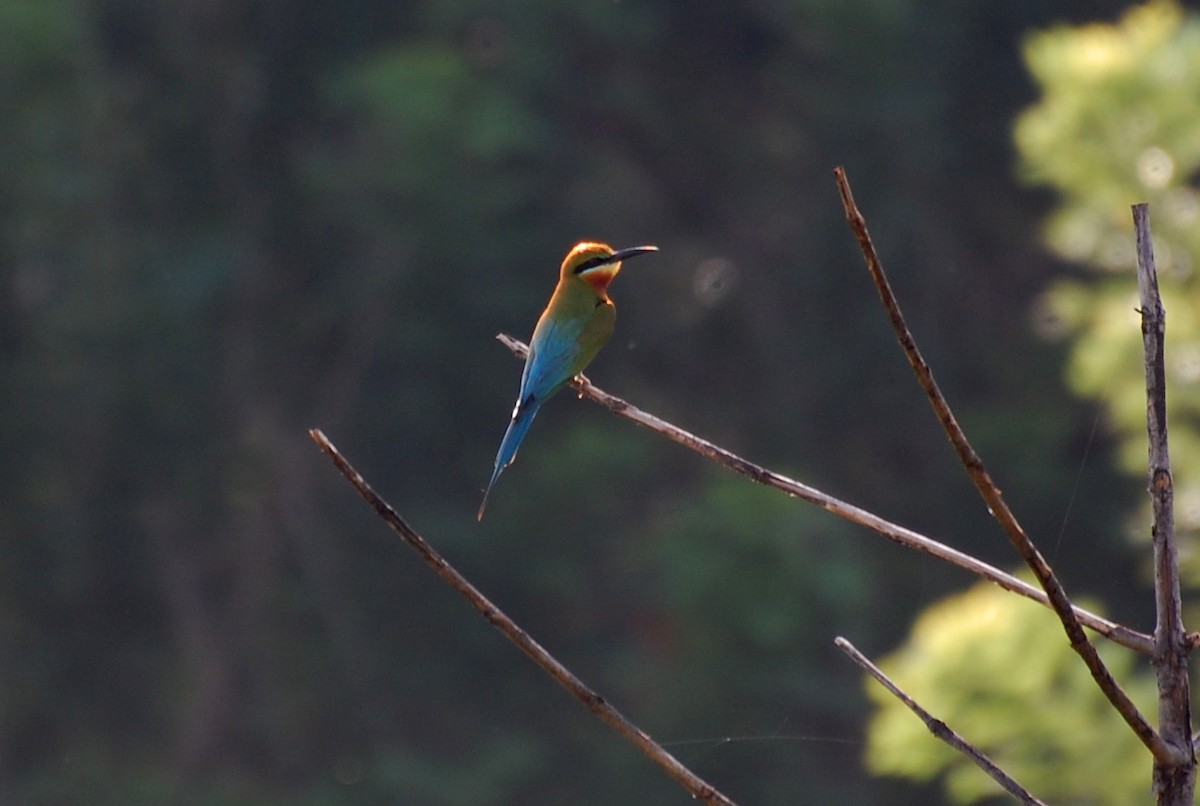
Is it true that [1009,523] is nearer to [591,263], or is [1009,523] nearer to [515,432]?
[515,432]

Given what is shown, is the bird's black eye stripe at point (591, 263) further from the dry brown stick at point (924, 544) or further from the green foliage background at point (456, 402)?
the green foliage background at point (456, 402)

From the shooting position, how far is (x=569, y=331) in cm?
244

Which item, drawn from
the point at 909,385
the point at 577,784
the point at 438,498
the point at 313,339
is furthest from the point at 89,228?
the point at 909,385

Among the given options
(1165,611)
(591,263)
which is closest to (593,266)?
(591,263)

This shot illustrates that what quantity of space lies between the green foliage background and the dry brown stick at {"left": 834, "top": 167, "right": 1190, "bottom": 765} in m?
7.82

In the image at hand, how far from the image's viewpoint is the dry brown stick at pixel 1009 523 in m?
0.78

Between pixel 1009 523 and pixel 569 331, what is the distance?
1660 mm

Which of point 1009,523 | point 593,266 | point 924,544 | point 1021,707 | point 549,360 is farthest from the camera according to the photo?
point 1021,707

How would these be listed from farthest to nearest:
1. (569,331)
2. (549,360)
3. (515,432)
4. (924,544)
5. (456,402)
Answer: (456,402)
(569,331)
(549,360)
(515,432)
(924,544)

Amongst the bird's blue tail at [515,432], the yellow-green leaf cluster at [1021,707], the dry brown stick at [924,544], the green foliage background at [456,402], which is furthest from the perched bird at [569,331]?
the green foliage background at [456,402]

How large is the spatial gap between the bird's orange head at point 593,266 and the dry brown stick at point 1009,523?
1811 millimetres

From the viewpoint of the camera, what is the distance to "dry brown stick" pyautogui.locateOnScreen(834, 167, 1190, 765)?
0.78m

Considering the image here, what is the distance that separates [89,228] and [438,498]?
219 cm

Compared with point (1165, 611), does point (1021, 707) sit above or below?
above
